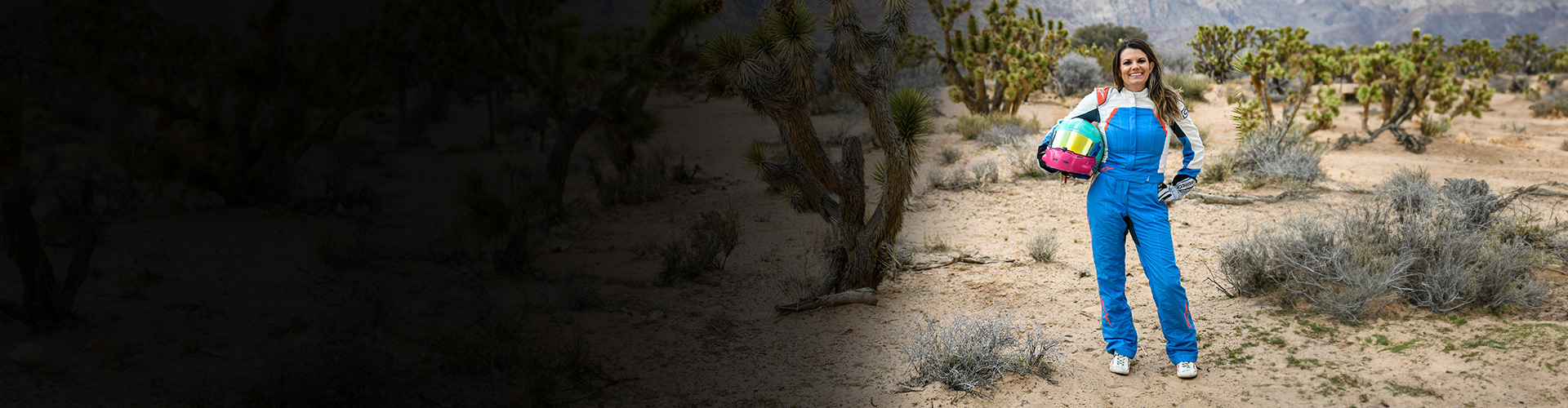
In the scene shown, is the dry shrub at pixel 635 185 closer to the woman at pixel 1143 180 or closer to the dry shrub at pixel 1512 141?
the woman at pixel 1143 180

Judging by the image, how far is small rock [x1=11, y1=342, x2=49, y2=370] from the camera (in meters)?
3.88

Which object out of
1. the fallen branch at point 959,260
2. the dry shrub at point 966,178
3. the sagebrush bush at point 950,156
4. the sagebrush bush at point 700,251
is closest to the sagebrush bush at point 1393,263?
the fallen branch at point 959,260

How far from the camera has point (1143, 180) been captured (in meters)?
3.37

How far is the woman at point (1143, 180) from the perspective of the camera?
336 centimetres

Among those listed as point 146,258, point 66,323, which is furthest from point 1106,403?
point 146,258

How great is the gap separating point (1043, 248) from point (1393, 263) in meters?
2.07

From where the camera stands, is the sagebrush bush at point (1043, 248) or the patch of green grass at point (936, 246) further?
the patch of green grass at point (936, 246)

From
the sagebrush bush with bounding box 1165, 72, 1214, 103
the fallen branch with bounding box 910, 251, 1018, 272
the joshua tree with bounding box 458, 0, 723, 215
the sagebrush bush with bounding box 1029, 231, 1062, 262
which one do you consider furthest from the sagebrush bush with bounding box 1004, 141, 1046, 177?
the sagebrush bush with bounding box 1165, 72, 1214, 103

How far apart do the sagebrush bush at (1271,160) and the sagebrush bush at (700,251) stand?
4926 mm

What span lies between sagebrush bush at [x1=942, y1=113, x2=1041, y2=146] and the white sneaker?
286 inches

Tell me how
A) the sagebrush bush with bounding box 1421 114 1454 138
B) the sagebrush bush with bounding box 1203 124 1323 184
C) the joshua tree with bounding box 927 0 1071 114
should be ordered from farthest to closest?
the joshua tree with bounding box 927 0 1071 114 → the sagebrush bush with bounding box 1421 114 1454 138 → the sagebrush bush with bounding box 1203 124 1323 184

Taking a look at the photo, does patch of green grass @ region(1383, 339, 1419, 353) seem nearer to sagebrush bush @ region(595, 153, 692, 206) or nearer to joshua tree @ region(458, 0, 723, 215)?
joshua tree @ region(458, 0, 723, 215)

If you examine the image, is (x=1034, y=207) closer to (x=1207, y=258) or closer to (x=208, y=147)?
(x=1207, y=258)

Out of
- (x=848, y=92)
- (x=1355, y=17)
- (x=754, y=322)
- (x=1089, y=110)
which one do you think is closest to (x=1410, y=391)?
(x=1089, y=110)
